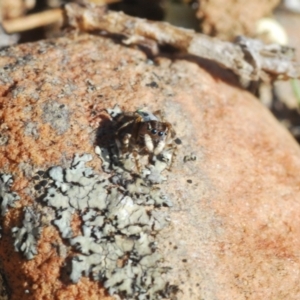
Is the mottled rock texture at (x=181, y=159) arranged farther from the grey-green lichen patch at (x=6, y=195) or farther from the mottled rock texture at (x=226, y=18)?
the mottled rock texture at (x=226, y=18)

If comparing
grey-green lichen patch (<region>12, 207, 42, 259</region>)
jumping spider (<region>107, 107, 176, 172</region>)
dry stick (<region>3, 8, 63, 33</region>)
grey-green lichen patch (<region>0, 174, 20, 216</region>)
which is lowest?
grey-green lichen patch (<region>12, 207, 42, 259</region>)

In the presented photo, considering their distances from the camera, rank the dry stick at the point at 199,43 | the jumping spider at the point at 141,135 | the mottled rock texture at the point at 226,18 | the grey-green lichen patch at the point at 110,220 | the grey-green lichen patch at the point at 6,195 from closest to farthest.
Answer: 1. the grey-green lichen patch at the point at 110,220
2. the grey-green lichen patch at the point at 6,195
3. the jumping spider at the point at 141,135
4. the dry stick at the point at 199,43
5. the mottled rock texture at the point at 226,18

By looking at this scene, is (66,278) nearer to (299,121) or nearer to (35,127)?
(35,127)

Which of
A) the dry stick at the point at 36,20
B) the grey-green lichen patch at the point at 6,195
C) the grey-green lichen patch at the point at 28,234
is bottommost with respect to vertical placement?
A: the grey-green lichen patch at the point at 28,234

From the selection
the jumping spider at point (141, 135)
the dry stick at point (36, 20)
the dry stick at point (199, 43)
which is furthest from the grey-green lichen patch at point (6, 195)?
the dry stick at point (36, 20)

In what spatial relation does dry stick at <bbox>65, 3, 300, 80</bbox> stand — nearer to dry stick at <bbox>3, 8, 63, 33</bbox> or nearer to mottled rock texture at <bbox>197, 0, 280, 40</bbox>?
dry stick at <bbox>3, 8, 63, 33</bbox>

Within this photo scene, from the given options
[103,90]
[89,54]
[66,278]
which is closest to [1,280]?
[66,278]

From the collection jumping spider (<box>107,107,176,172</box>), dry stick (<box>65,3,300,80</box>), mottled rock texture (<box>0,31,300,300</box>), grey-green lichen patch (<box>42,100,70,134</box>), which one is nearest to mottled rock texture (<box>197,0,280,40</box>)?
dry stick (<box>65,3,300,80</box>)
